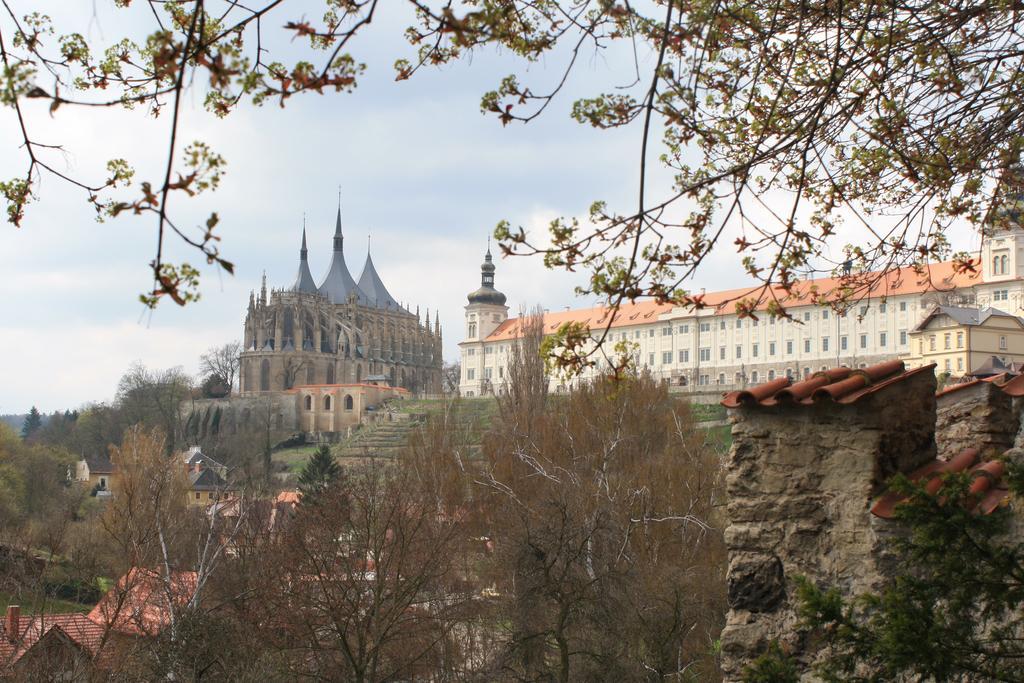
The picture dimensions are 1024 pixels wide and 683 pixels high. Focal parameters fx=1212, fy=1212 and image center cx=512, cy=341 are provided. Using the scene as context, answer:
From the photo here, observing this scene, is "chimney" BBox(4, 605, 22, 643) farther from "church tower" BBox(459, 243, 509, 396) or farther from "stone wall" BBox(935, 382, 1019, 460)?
"church tower" BBox(459, 243, 509, 396)

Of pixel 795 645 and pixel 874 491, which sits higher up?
pixel 874 491

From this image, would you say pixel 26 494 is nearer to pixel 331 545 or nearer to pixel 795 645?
pixel 331 545

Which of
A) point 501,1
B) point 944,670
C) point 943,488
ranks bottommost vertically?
point 944,670

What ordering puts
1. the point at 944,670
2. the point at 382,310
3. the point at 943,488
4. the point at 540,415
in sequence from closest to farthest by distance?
the point at 944,670
the point at 943,488
the point at 540,415
the point at 382,310

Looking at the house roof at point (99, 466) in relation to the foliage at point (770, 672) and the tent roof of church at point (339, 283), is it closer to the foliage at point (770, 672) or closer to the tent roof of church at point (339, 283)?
the tent roof of church at point (339, 283)

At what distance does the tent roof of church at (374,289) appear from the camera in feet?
430

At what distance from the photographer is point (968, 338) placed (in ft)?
229

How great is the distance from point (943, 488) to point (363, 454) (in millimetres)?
78296

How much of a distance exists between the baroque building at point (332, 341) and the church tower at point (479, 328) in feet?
22.2

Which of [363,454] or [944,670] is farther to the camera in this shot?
[363,454]

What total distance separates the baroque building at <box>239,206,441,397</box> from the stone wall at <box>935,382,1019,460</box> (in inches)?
4191

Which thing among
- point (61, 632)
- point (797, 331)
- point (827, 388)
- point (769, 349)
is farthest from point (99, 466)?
point (827, 388)

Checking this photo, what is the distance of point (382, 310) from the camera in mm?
127188

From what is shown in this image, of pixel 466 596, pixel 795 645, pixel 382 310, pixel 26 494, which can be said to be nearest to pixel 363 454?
pixel 26 494
